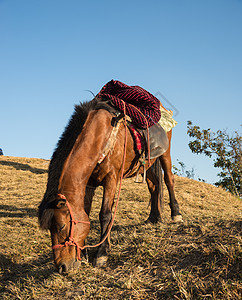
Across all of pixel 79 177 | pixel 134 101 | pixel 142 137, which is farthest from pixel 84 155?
pixel 134 101

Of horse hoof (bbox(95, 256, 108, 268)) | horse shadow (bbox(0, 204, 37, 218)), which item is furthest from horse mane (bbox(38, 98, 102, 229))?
horse shadow (bbox(0, 204, 37, 218))

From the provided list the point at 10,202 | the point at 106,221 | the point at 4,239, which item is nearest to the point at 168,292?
the point at 106,221

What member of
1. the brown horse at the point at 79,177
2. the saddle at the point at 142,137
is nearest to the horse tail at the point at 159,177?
the saddle at the point at 142,137

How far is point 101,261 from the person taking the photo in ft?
10.8

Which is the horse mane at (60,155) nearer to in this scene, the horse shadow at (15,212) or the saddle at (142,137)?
the saddle at (142,137)

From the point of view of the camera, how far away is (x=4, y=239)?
16.0 ft

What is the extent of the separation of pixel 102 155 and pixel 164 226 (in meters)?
1.52

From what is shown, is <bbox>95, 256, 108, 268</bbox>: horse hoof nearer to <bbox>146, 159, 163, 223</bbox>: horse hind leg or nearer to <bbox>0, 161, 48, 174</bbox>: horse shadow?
<bbox>146, 159, 163, 223</bbox>: horse hind leg

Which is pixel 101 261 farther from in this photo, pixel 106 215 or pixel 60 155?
pixel 60 155

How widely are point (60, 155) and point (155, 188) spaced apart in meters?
2.73

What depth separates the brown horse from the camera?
2.87 meters

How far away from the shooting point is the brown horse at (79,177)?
2873 mm

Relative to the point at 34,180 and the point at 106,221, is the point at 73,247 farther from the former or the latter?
the point at 34,180

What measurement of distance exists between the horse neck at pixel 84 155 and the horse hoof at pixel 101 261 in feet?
2.64
